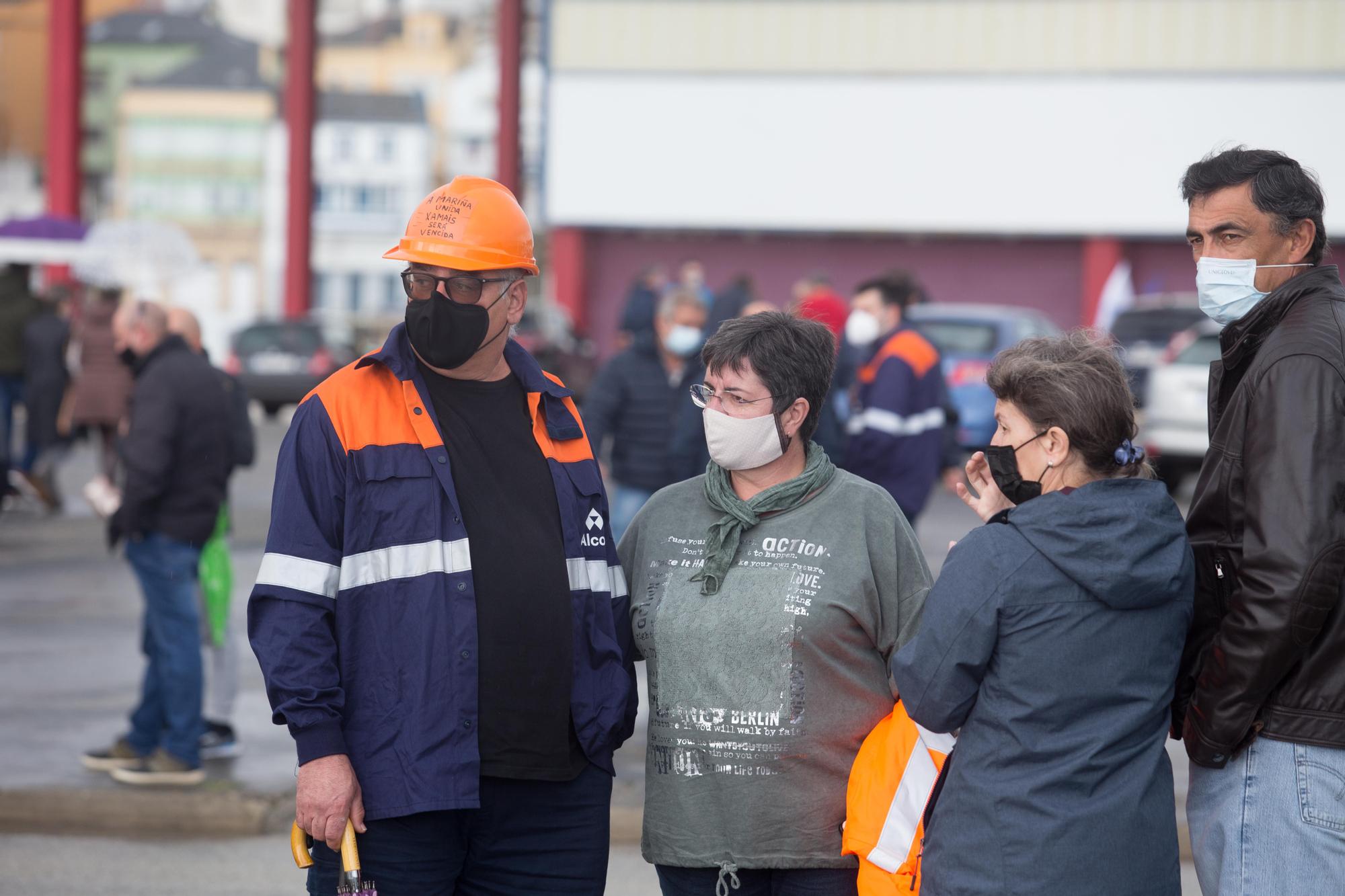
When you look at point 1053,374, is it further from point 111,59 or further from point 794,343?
point 111,59

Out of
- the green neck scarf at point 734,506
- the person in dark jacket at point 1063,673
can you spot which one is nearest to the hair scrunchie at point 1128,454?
the person in dark jacket at point 1063,673

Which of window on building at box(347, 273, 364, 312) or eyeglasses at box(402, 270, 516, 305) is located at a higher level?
eyeglasses at box(402, 270, 516, 305)

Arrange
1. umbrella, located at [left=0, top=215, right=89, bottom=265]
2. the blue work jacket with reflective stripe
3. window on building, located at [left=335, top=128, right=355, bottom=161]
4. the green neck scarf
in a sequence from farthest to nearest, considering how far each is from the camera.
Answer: window on building, located at [left=335, top=128, right=355, bottom=161] < umbrella, located at [left=0, top=215, right=89, bottom=265] < the green neck scarf < the blue work jacket with reflective stripe

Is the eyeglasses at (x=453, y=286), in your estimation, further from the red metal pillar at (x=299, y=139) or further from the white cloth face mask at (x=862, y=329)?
the red metal pillar at (x=299, y=139)

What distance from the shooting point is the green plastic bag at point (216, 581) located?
277 inches

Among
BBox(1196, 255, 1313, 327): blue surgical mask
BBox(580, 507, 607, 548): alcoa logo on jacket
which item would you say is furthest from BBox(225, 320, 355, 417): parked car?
BBox(1196, 255, 1313, 327): blue surgical mask

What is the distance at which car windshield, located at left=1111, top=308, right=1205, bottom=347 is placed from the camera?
56.5 ft

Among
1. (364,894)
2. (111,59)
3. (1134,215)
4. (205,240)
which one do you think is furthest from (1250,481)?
(111,59)

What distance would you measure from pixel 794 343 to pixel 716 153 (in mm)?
26054

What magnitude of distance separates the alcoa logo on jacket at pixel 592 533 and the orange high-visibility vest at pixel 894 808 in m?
0.77

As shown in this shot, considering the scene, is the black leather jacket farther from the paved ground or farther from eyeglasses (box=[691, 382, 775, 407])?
the paved ground

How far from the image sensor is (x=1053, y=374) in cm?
312

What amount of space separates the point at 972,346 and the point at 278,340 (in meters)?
12.0

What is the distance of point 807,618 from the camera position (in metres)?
3.40
